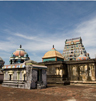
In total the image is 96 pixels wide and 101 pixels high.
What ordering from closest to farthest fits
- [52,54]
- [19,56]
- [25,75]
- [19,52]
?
[25,75] < [19,56] < [52,54] < [19,52]

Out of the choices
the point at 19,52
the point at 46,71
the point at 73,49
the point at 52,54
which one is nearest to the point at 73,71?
the point at 52,54

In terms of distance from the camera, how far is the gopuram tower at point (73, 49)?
5472 centimetres

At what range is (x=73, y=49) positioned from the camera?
56.5m

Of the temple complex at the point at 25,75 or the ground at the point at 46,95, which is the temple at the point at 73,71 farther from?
the ground at the point at 46,95

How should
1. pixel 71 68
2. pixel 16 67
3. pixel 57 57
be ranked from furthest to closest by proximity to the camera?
pixel 57 57
pixel 71 68
pixel 16 67

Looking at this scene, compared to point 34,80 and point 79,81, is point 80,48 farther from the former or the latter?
point 34,80

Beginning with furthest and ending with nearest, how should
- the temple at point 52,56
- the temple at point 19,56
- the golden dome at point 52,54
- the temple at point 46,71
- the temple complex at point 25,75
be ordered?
the golden dome at point 52,54 → the temple at point 52,56 → the temple at point 19,56 → the temple at point 46,71 → the temple complex at point 25,75

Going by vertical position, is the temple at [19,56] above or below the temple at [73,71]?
above

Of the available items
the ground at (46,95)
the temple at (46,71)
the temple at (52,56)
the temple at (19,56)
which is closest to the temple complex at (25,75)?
the temple at (46,71)

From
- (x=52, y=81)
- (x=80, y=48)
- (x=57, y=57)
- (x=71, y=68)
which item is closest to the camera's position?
(x=52, y=81)

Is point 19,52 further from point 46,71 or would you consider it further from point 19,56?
point 46,71

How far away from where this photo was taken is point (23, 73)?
1532cm

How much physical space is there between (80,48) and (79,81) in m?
34.8

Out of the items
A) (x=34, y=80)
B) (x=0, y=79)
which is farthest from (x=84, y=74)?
(x=0, y=79)
